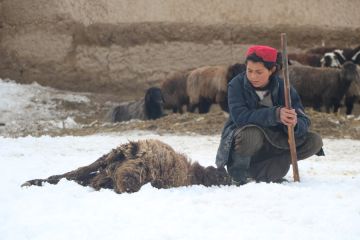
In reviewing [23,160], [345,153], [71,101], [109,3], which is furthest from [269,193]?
[109,3]

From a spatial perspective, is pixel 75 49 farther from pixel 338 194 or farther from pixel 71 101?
pixel 338 194

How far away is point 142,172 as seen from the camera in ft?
14.6

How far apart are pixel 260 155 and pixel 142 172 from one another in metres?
0.92

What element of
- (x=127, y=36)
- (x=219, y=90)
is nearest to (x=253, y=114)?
(x=219, y=90)

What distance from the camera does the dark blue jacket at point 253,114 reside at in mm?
4711

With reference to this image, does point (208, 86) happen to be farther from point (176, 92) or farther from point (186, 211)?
point (186, 211)

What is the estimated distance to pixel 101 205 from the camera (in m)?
4.00

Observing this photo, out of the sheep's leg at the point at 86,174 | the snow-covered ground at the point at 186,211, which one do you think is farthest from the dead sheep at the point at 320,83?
the sheep's leg at the point at 86,174

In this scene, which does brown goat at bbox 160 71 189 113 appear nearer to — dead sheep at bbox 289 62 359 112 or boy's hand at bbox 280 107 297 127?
dead sheep at bbox 289 62 359 112

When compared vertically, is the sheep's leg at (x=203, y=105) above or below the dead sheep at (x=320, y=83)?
below

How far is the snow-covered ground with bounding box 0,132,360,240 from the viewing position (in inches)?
135

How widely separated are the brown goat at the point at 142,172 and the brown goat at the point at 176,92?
919 cm

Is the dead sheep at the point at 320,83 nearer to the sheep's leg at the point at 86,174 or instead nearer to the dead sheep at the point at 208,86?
the dead sheep at the point at 208,86

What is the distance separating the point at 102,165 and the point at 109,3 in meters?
11.0
